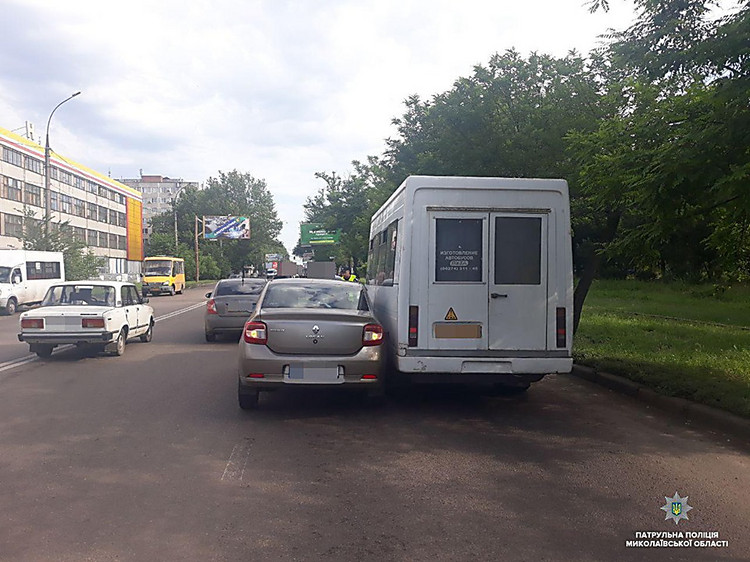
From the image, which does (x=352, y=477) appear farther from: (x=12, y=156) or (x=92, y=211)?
(x=92, y=211)

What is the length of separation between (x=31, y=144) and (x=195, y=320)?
45.1m

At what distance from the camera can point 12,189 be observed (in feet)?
183

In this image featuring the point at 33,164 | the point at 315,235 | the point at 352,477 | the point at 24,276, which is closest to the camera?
the point at 352,477

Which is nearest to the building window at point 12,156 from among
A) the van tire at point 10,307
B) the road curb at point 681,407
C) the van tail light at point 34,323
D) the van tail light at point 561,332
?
the van tire at point 10,307

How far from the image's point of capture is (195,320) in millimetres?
22125

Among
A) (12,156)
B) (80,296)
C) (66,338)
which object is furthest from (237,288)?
(12,156)

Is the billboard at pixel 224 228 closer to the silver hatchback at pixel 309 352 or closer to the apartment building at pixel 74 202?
the apartment building at pixel 74 202

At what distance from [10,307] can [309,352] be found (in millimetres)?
21249

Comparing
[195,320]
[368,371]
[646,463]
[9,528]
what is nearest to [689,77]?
[646,463]

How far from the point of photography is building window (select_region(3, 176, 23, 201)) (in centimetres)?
5456

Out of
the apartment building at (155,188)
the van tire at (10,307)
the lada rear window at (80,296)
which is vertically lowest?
the van tire at (10,307)

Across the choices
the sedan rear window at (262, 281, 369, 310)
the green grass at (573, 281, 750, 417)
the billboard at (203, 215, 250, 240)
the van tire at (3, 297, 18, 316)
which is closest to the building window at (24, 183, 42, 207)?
the billboard at (203, 215, 250, 240)

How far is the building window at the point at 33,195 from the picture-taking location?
193 ft

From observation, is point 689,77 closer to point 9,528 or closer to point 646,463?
point 646,463
